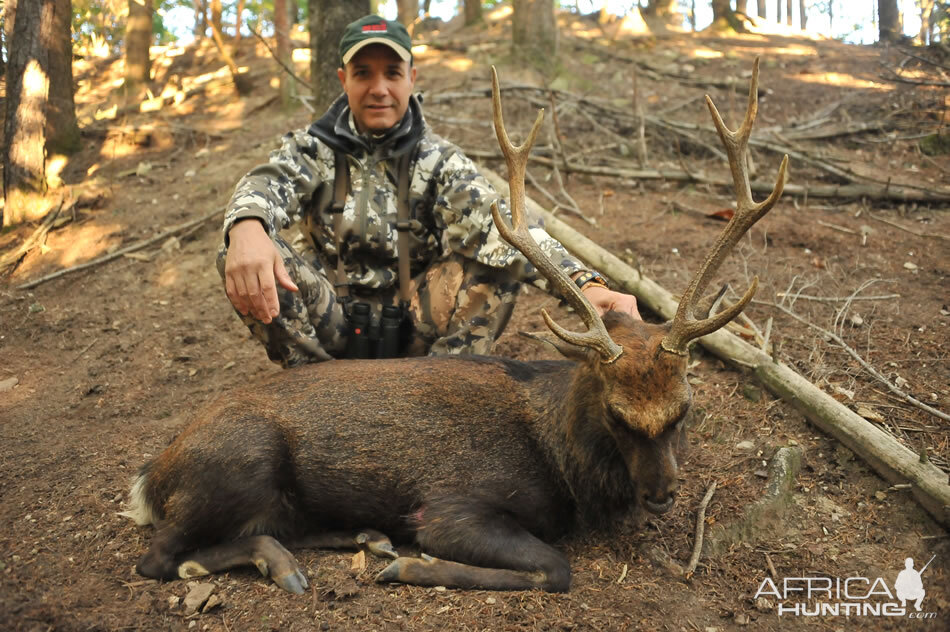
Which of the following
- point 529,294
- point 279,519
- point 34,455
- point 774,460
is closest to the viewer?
point 279,519

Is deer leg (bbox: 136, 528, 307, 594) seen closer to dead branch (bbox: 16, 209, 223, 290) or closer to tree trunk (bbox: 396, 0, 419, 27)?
dead branch (bbox: 16, 209, 223, 290)

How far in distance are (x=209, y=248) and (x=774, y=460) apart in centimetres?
615

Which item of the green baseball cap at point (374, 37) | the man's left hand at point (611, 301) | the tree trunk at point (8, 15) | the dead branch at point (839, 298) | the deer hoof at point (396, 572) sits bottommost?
the deer hoof at point (396, 572)

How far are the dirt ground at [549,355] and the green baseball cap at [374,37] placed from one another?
240 centimetres

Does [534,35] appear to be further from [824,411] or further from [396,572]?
[396,572]

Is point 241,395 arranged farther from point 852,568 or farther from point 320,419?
point 852,568

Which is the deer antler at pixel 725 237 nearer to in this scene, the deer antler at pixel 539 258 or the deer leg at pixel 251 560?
the deer antler at pixel 539 258

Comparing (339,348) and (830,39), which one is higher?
(830,39)

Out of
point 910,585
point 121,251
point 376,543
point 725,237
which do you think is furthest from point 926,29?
point 376,543

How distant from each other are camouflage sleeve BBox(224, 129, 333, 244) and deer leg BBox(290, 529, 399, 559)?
1.70 m

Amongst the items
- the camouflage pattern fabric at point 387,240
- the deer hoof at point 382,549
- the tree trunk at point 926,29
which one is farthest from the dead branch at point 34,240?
the tree trunk at point 926,29

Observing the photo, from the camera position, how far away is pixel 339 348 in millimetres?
4969

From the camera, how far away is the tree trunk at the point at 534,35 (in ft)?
38.3

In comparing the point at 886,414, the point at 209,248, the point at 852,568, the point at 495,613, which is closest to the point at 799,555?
the point at 852,568
